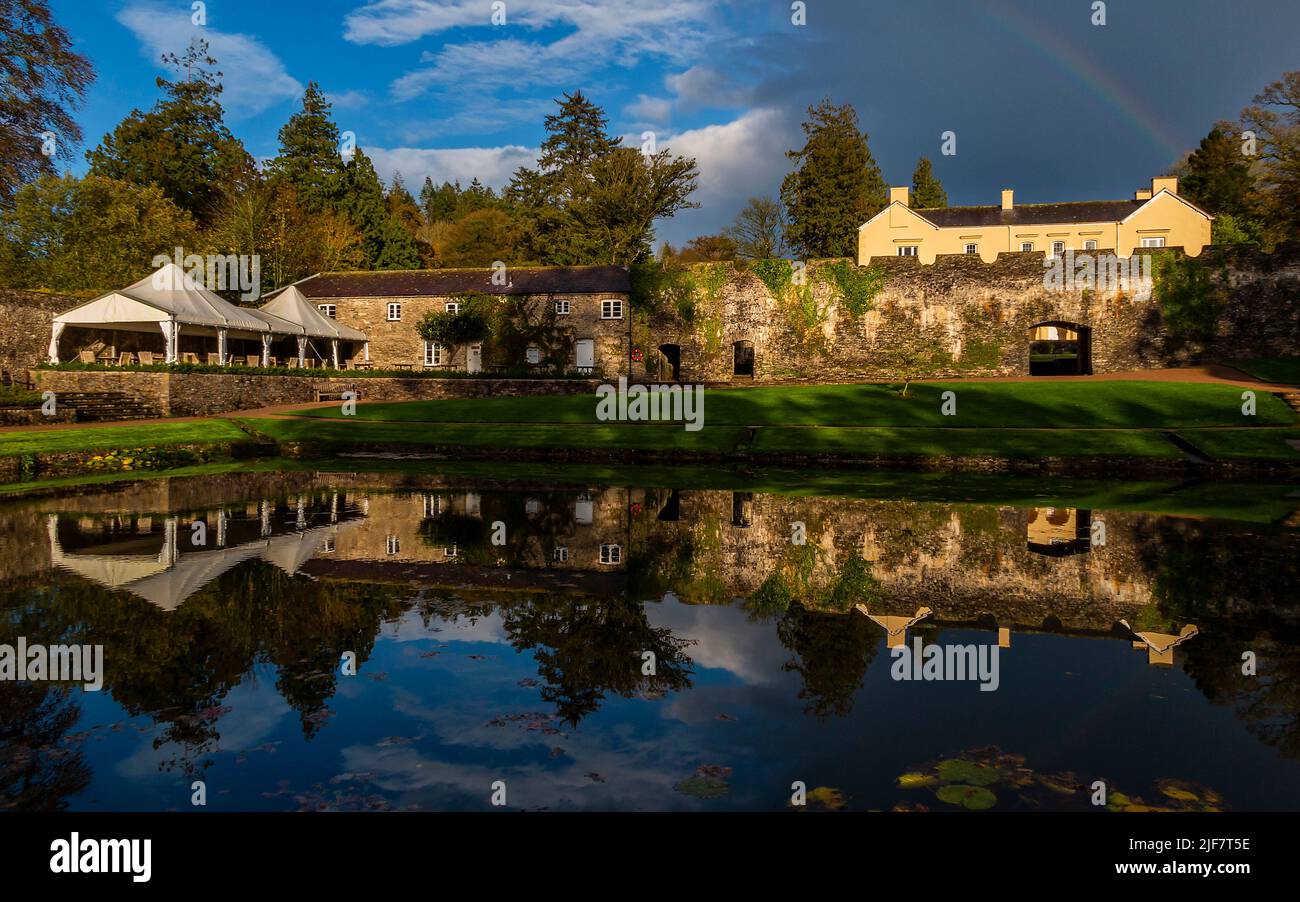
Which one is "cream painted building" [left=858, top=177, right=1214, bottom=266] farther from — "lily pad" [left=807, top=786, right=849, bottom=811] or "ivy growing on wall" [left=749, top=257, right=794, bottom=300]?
"lily pad" [left=807, top=786, right=849, bottom=811]

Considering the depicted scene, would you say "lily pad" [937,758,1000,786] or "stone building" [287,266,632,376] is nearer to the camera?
"lily pad" [937,758,1000,786]

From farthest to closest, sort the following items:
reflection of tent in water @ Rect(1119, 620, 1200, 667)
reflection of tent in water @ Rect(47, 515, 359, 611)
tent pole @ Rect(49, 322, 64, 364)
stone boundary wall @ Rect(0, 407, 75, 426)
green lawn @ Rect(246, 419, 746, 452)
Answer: tent pole @ Rect(49, 322, 64, 364), stone boundary wall @ Rect(0, 407, 75, 426), green lawn @ Rect(246, 419, 746, 452), reflection of tent in water @ Rect(47, 515, 359, 611), reflection of tent in water @ Rect(1119, 620, 1200, 667)

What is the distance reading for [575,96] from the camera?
235 ft

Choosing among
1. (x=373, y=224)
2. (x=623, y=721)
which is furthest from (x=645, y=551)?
(x=373, y=224)

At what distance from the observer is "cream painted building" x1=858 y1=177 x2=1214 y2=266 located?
50.5 metres

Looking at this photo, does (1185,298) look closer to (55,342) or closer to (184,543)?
(184,543)

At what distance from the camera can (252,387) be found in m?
33.0

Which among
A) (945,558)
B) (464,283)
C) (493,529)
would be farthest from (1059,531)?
(464,283)

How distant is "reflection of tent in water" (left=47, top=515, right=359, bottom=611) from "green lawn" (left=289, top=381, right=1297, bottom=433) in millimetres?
16063

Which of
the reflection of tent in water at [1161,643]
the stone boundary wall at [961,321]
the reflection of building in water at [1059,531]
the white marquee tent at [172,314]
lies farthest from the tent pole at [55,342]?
the reflection of tent in water at [1161,643]

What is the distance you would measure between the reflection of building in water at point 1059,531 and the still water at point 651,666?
128 mm

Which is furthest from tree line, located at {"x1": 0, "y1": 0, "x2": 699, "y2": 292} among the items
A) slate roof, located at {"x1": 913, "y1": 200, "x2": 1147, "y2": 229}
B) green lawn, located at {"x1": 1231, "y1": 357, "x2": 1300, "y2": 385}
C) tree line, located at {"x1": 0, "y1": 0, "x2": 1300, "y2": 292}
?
green lawn, located at {"x1": 1231, "y1": 357, "x2": 1300, "y2": 385}

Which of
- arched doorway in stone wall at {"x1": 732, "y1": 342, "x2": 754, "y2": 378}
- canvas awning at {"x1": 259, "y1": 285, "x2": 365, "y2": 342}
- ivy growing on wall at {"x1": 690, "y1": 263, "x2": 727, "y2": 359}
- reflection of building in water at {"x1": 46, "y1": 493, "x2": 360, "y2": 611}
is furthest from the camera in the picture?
arched doorway in stone wall at {"x1": 732, "y1": 342, "x2": 754, "y2": 378}

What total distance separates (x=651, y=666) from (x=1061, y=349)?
55265 millimetres
